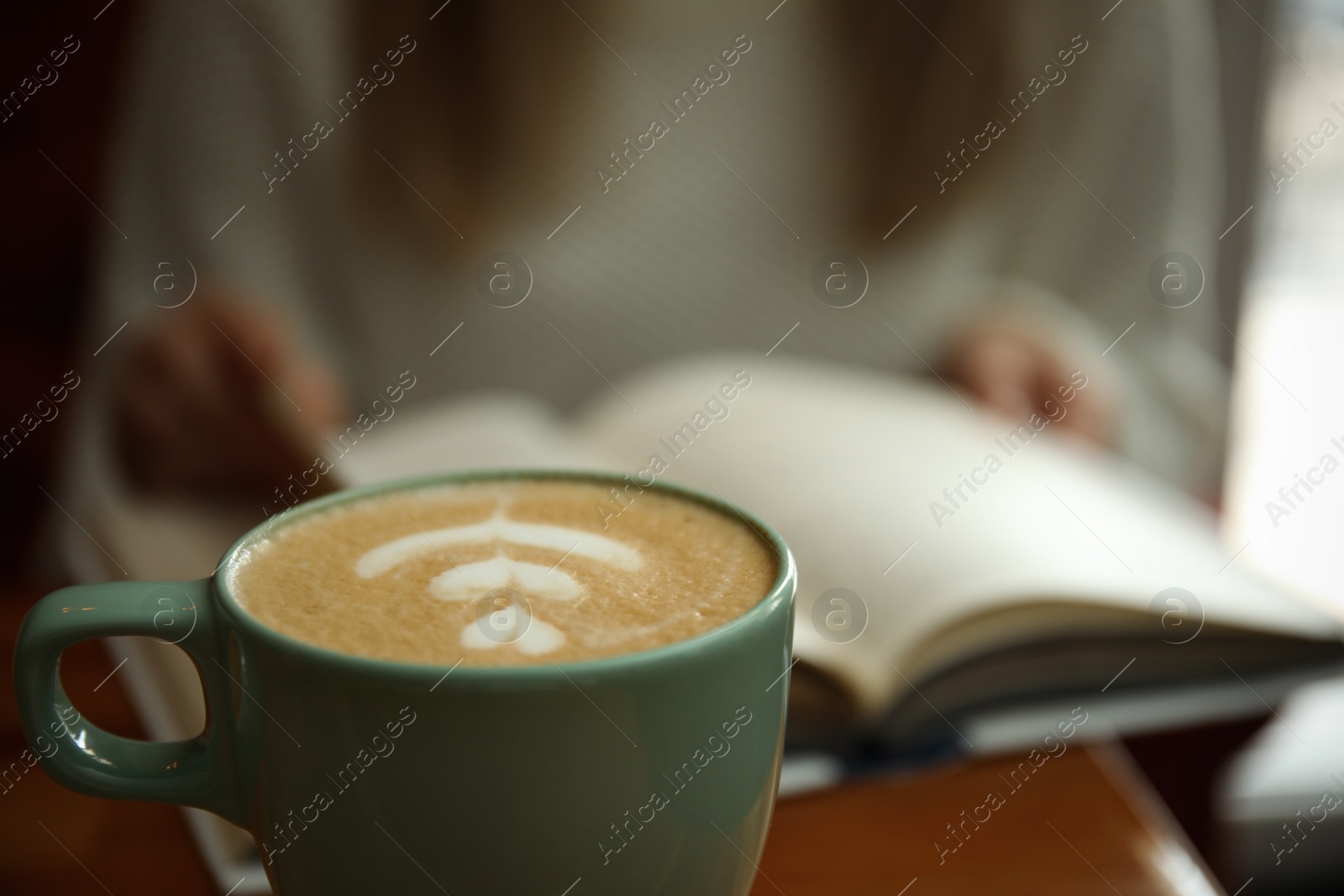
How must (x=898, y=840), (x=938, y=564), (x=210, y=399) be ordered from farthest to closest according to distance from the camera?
(x=210, y=399) → (x=938, y=564) → (x=898, y=840)

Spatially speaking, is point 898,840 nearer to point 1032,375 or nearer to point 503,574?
point 503,574

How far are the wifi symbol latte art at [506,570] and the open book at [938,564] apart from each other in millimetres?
33

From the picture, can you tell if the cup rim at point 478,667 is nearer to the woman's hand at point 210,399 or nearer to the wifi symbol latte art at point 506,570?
the wifi symbol latte art at point 506,570

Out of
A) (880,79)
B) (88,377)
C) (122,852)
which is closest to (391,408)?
(88,377)

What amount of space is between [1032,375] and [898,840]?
70 centimetres

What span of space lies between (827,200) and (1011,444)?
2.04 feet

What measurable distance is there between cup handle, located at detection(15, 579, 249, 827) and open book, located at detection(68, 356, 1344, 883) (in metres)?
0.14

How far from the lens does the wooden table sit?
44cm

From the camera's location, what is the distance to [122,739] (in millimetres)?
350

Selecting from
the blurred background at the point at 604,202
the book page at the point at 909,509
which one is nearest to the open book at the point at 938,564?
the book page at the point at 909,509

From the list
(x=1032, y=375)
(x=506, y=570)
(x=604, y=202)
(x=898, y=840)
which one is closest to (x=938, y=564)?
(x=898, y=840)

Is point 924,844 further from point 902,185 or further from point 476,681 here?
point 902,185

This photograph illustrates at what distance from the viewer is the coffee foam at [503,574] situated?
31cm

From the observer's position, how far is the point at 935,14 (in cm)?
128
